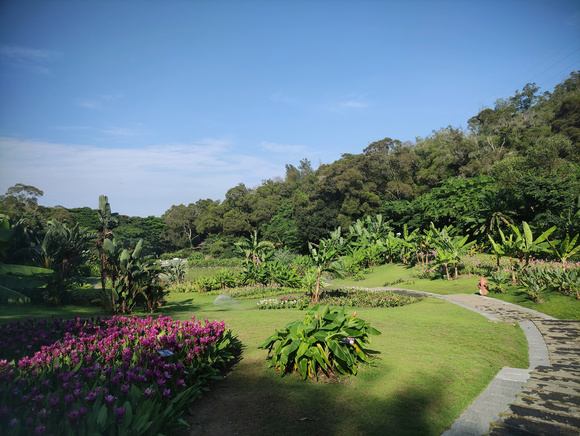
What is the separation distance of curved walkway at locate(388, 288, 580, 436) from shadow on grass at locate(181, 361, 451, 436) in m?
0.34

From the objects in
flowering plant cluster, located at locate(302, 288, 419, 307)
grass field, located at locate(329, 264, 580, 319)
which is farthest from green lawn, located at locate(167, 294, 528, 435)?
flowering plant cluster, located at locate(302, 288, 419, 307)

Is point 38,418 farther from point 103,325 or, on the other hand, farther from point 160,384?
point 103,325


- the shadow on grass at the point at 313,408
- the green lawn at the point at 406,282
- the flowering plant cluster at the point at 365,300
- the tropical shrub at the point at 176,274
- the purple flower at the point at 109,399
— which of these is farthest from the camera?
the tropical shrub at the point at 176,274

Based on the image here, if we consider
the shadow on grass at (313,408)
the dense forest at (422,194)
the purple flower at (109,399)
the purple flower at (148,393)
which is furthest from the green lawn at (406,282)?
the purple flower at (109,399)

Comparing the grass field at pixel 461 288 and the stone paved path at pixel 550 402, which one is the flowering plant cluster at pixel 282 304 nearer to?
the grass field at pixel 461 288

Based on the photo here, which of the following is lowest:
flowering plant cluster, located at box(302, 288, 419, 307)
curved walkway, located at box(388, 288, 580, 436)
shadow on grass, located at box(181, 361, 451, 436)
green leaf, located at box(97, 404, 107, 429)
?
flowering plant cluster, located at box(302, 288, 419, 307)

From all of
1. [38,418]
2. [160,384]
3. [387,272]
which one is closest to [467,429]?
[160,384]

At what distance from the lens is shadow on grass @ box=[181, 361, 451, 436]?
2762 mm

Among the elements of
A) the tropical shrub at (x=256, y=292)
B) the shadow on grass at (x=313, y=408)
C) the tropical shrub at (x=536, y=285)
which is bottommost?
the tropical shrub at (x=256, y=292)

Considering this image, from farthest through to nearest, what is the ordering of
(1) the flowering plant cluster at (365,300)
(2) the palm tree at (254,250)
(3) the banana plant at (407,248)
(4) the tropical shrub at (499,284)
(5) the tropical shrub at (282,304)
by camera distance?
(3) the banana plant at (407,248), (2) the palm tree at (254,250), (4) the tropical shrub at (499,284), (1) the flowering plant cluster at (365,300), (5) the tropical shrub at (282,304)

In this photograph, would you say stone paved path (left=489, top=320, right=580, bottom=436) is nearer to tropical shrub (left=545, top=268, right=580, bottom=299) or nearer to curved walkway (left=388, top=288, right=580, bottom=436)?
curved walkway (left=388, top=288, right=580, bottom=436)

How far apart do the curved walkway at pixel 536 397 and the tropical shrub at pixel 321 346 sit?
1209 mm

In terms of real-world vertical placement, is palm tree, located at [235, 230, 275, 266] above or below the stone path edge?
above

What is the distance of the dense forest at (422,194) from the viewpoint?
19172 millimetres
